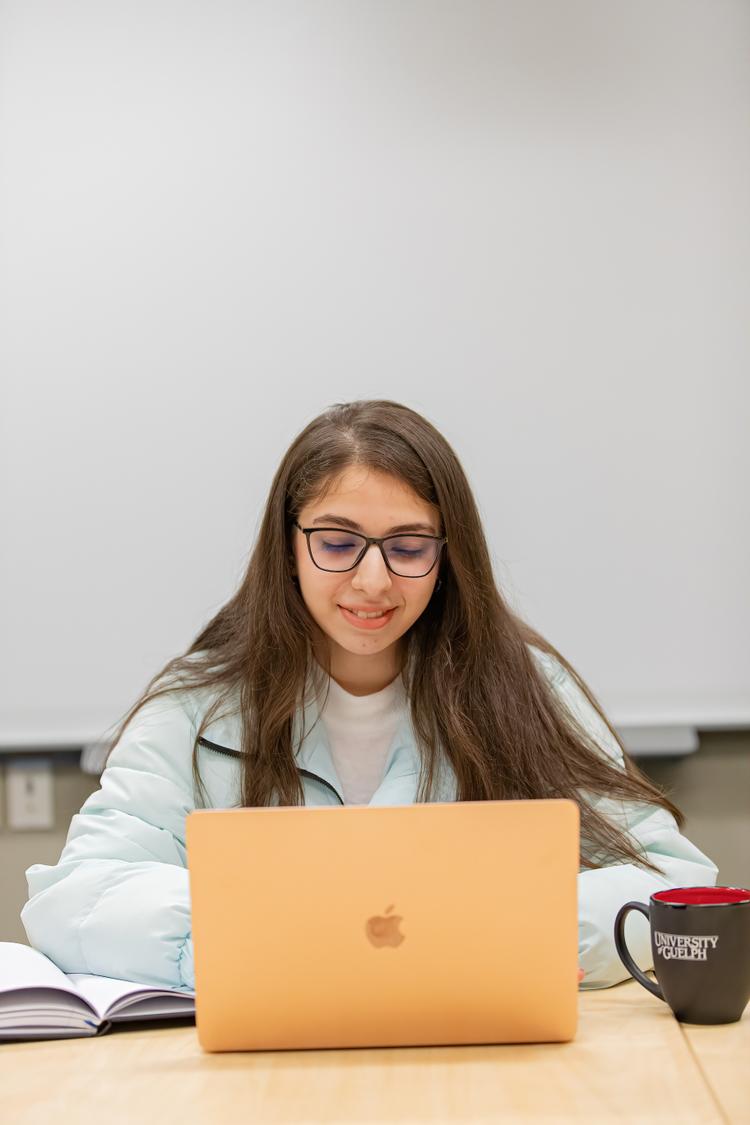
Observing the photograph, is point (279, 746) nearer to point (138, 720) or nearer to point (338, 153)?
point (138, 720)

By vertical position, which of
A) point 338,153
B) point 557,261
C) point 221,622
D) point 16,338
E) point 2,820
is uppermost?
point 338,153

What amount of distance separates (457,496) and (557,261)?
0.97 metres

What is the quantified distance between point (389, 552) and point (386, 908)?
70 centimetres

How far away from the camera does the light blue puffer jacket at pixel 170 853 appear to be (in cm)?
123

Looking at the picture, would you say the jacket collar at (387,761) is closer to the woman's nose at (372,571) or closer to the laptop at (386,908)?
the woman's nose at (372,571)

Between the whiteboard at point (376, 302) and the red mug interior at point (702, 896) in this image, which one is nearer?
the red mug interior at point (702, 896)

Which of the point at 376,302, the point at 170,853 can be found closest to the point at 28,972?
the point at 170,853

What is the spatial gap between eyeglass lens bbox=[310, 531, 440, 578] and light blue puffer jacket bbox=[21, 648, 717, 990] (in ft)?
0.81

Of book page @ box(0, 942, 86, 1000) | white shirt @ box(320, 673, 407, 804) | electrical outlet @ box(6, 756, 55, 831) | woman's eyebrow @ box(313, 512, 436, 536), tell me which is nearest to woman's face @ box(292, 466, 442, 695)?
woman's eyebrow @ box(313, 512, 436, 536)

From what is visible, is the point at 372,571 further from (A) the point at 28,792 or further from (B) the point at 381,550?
(A) the point at 28,792

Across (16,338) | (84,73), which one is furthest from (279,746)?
(84,73)

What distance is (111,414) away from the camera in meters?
2.42

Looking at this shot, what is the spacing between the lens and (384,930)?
0.91 m

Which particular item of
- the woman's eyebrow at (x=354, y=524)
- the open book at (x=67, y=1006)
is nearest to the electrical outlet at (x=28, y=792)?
the woman's eyebrow at (x=354, y=524)
